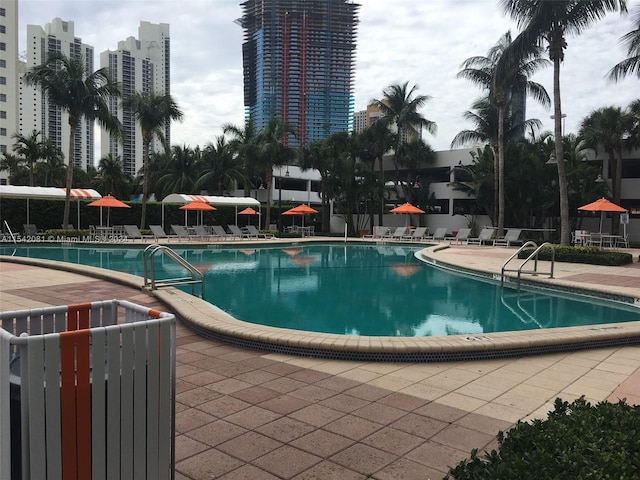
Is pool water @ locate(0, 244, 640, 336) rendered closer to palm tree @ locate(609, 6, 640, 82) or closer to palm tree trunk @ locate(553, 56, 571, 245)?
palm tree trunk @ locate(553, 56, 571, 245)

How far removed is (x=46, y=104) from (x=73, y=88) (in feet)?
216

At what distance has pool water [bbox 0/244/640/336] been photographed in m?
8.41

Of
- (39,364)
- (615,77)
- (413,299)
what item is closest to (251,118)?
(615,77)

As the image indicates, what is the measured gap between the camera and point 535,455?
211cm

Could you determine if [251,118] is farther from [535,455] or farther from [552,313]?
[535,455]

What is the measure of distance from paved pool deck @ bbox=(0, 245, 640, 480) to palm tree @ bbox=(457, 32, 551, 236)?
67.7 ft

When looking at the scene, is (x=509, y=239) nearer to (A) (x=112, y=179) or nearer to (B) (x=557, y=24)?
(B) (x=557, y=24)

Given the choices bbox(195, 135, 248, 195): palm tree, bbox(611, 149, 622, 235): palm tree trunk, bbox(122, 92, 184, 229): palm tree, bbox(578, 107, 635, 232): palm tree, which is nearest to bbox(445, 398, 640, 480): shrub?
bbox(578, 107, 635, 232): palm tree

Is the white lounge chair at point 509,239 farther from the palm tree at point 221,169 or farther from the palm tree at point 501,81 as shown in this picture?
the palm tree at point 221,169

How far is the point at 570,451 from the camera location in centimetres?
213

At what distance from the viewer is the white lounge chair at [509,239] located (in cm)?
2362

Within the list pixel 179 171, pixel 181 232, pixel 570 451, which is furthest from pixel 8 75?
pixel 570 451

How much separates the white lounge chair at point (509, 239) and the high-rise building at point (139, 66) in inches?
1894

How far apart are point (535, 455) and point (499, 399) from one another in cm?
201
